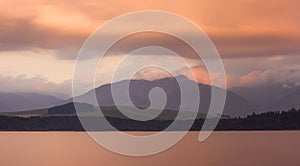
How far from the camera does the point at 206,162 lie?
10406cm

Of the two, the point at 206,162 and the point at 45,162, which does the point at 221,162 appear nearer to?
the point at 206,162

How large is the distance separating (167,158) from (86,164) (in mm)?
14935

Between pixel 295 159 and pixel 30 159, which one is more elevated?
pixel 30 159

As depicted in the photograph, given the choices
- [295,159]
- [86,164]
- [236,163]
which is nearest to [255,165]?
[236,163]

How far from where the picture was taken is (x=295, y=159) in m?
106

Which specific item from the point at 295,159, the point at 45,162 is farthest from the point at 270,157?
the point at 45,162

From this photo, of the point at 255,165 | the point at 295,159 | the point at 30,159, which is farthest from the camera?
the point at 30,159

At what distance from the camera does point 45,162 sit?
4355 inches

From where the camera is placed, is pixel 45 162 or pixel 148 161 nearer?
pixel 148 161

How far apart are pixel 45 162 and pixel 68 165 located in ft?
30.1

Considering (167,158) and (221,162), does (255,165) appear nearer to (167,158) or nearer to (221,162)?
(221,162)

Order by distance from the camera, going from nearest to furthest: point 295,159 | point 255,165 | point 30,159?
1. point 255,165
2. point 295,159
3. point 30,159

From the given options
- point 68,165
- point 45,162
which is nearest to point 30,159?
point 45,162

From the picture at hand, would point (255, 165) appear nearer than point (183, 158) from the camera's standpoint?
Yes
